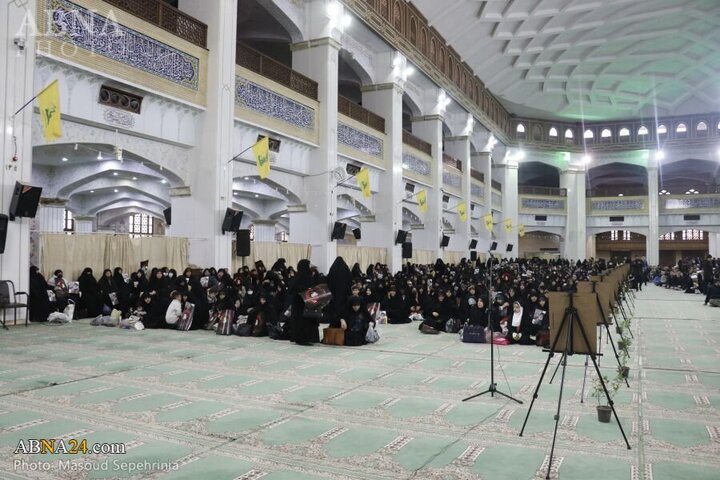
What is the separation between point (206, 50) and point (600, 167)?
975 inches

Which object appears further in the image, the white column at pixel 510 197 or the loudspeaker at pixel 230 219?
the white column at pixel 510 197

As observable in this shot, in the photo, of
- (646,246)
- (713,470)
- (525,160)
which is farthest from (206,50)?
(646,246)

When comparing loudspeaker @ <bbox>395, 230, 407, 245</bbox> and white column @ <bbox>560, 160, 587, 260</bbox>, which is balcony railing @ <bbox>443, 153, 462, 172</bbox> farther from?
white column @ <bbox>560, 160, 587, 260</bbox>

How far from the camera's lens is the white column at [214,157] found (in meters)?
9.05

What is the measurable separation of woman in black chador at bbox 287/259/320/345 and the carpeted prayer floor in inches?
13.6

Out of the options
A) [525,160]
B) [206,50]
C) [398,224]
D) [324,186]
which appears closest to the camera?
→ [206,50]

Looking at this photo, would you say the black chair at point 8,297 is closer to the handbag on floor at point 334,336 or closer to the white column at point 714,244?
the handbag on floor at point 334,336

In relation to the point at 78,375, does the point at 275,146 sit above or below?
above

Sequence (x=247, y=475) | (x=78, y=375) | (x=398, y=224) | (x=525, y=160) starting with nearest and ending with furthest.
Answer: (x=247, y=475)
(x=78, y=375)
(x=398, y=224)
(x=525, y=160)

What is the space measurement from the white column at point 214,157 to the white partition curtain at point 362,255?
4164 mm

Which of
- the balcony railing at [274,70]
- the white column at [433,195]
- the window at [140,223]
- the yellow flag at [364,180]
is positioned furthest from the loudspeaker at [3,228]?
the window at [140,223]

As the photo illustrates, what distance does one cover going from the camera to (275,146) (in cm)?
1073

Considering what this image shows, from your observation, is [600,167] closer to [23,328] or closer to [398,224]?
[398,224]

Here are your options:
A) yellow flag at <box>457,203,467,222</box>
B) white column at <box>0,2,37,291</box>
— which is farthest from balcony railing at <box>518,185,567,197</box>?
white column at <box>0,2,37,291</box>
